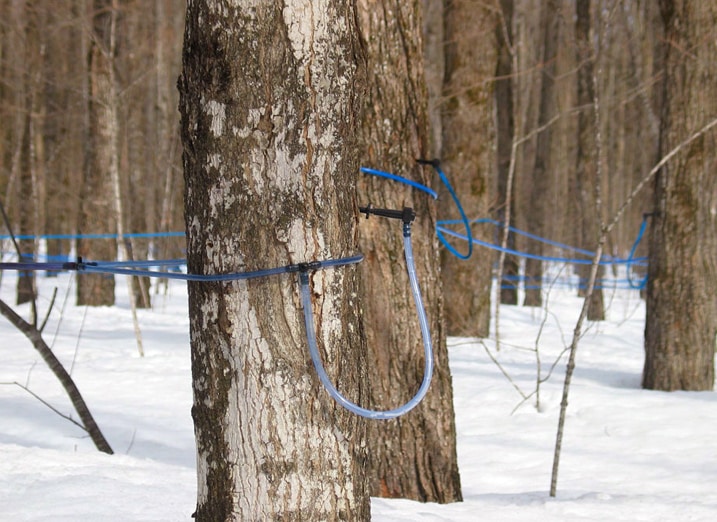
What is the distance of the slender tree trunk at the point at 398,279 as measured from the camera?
296cm

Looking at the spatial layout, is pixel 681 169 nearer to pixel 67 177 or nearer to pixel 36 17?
pixel 36 17

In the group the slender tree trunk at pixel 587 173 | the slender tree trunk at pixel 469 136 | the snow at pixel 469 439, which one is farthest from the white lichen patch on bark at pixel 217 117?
the slender tree trunk at pixel 587 173

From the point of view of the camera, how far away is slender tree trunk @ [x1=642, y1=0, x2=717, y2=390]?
5320 mm

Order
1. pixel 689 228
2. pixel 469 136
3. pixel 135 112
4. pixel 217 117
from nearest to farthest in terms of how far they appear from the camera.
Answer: pixel 217 117 → pixel 689 228 → pixel 469 136 → pixel 135 112

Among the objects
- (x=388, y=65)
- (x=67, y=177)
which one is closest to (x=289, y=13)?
(x=388, y=65)

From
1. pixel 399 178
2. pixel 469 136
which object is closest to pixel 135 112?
pixel 469 136

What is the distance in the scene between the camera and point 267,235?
1.49 meters

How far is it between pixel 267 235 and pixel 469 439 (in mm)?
3339

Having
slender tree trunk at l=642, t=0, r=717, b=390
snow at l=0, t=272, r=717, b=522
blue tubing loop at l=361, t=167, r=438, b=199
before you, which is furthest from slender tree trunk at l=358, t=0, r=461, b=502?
slender tree trunk at l=642, t=0, r=717, b=390

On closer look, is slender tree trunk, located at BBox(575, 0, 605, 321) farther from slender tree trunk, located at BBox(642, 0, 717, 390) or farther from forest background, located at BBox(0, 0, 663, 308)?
slender tree trunk, located at BBox(642, 0, 717, 390)

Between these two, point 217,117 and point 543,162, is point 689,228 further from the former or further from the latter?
point 543,162

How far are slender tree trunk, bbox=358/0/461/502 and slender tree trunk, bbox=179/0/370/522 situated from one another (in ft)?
4.58

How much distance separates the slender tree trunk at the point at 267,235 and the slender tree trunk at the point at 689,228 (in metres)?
4.36

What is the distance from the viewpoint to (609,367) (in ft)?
22.5
